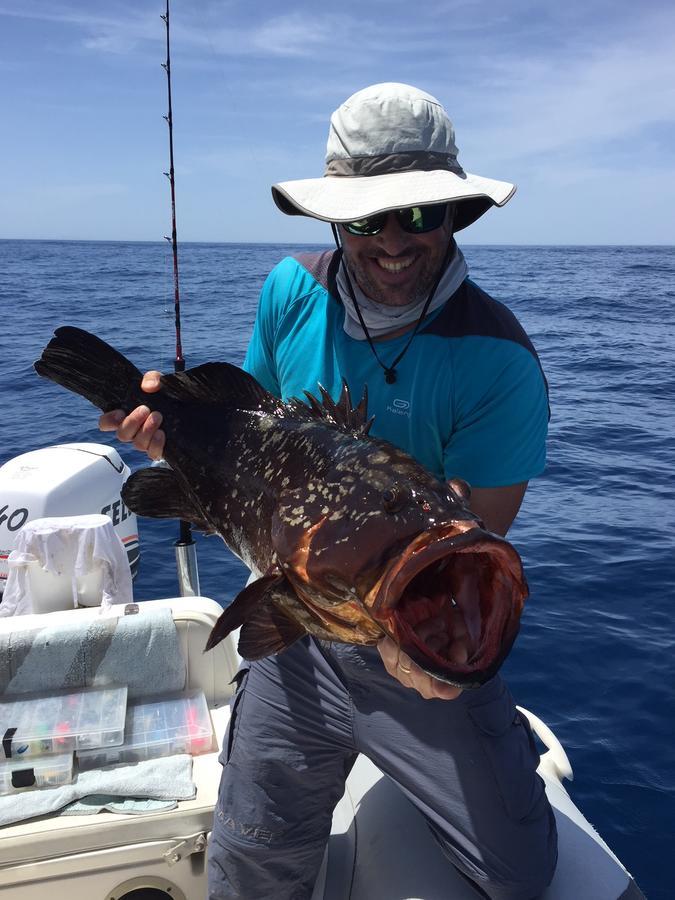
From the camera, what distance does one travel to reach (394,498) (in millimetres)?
1992

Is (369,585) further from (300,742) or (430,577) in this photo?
(300,742)

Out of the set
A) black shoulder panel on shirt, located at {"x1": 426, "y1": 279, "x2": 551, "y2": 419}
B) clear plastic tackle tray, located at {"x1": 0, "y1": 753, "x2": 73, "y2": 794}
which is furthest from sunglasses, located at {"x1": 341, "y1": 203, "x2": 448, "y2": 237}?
clear plastic tackle tray, located at {"x1": 0, "y1": 753, "x2": 73, "y2": 794}

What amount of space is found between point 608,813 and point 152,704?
3065 millimetres

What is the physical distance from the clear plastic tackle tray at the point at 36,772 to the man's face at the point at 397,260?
2.53 m

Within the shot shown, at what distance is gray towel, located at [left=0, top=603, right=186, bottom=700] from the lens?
3.78 m

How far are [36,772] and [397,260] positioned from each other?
274 cm

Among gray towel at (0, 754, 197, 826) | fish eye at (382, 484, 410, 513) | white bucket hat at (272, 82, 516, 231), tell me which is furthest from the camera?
gray towel at (0, 754, 197, 826)

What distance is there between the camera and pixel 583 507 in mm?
9812

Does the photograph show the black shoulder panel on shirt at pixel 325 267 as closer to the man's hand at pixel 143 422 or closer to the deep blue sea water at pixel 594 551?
the man's hand at pixel 143 422

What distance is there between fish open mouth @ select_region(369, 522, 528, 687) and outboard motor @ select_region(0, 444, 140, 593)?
4.59m

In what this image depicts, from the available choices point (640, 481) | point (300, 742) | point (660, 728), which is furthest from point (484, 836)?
point (640, 481)

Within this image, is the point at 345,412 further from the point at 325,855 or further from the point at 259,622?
the point at 325,855

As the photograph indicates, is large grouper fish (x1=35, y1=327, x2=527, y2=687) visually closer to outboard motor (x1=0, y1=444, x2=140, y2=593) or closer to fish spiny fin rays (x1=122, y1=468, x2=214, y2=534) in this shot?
fish spiny fin rays (x1=122, y1=468, x2=214, y2=534)

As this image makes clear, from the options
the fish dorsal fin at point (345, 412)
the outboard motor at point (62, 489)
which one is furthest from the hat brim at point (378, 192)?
the outboard motor at point (62, 489)
